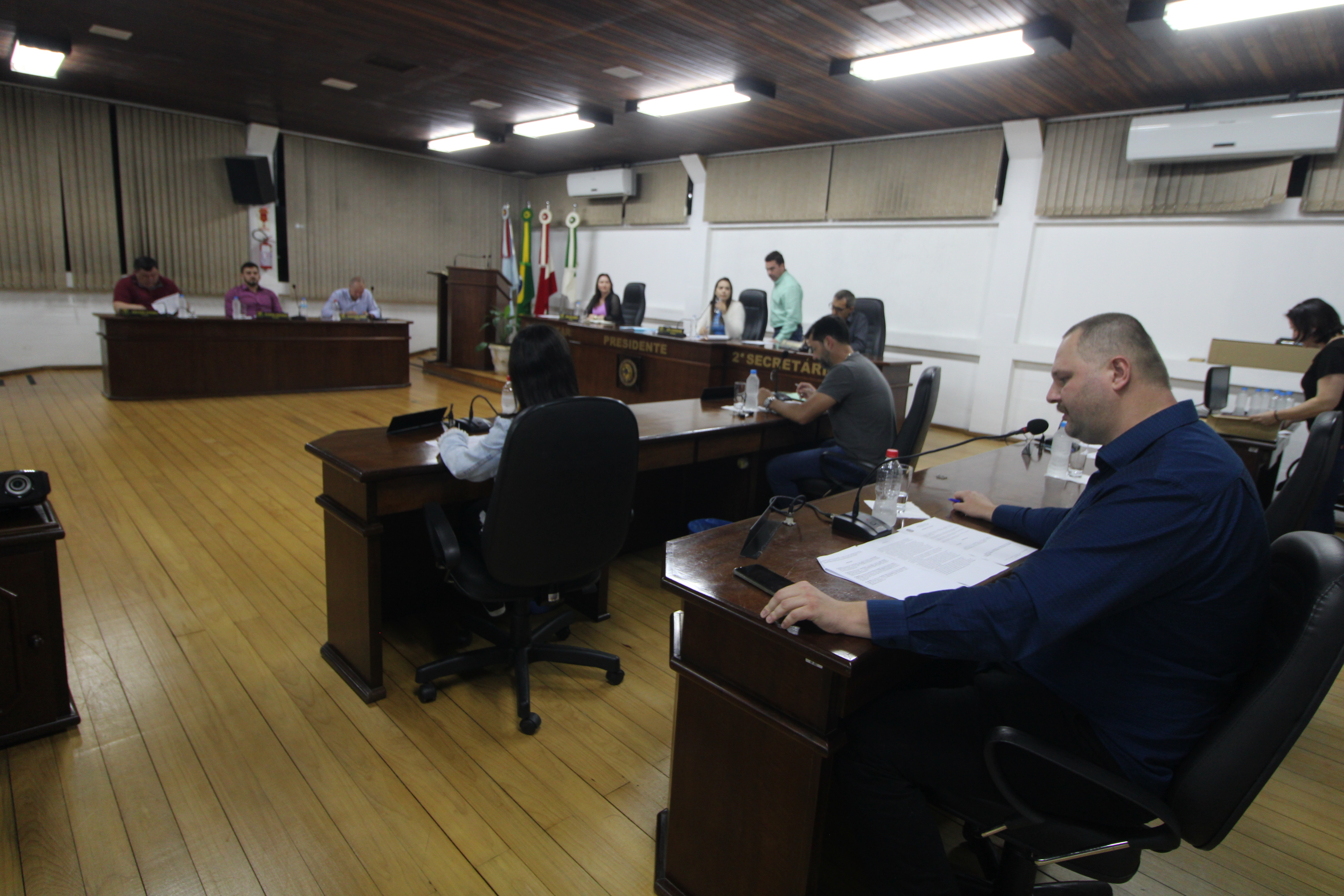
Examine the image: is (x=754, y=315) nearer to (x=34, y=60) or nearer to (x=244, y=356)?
(x=244, y=356)

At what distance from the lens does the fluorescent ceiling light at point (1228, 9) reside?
11.8ft

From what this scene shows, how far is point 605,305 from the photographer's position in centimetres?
862

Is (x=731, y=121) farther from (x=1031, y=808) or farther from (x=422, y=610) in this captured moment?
(x=1031, y=808)

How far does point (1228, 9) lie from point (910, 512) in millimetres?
3802

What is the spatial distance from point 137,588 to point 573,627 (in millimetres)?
1844

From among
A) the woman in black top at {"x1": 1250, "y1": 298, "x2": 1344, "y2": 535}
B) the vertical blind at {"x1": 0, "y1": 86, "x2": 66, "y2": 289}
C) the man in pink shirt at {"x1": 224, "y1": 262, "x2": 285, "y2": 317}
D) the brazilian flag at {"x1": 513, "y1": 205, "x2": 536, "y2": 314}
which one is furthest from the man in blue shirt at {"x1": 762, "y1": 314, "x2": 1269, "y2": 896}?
the vertical blind at {"x1": 0, "y1": 86, "x2": 66, "y2": 289}

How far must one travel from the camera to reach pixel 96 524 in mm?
3584

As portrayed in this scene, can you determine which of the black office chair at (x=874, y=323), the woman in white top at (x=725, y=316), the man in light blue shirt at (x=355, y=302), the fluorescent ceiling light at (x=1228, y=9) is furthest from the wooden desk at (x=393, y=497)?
the man in light blue shirt at (x=355, y=302)

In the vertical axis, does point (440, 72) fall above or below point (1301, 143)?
above

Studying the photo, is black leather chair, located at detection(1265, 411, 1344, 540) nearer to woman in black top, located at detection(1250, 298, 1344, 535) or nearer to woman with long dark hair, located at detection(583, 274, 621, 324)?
woman in black top, located at detection(1250, 298, 1344, 535)

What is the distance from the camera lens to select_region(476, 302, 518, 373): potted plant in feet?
29.5

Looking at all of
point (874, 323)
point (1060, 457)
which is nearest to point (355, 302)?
point (874, 323)

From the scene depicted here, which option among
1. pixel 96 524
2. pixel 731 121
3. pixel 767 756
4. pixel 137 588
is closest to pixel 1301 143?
pixel 731 121

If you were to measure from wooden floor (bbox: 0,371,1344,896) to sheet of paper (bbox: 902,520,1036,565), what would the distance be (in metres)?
0.86
